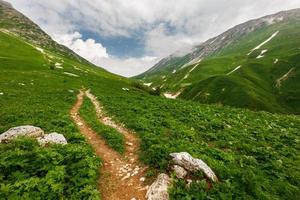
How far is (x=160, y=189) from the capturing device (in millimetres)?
12055

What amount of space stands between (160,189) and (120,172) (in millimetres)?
3327

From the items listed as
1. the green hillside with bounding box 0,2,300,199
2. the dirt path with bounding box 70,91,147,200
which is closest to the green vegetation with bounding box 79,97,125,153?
the green hillside with bounding box 0,2,300,199

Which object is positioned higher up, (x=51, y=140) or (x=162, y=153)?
(x=162, y=153)

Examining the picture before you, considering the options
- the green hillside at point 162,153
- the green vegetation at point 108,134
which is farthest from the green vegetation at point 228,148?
the green vegetation at point 108,134

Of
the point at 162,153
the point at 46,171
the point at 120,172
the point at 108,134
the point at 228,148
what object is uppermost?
the point at 228,148

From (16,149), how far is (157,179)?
336 inches

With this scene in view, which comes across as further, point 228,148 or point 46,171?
point 228,148

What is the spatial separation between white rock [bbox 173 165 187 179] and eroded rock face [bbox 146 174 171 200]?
1.96ft

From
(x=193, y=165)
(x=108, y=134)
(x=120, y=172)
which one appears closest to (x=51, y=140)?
(x=108, y=134)

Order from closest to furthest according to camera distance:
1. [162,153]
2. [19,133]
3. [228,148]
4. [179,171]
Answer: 1. [179,171]
2. [162,153]
3. [19,133]
4. [228,148]

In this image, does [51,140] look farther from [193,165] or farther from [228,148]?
[228,148]

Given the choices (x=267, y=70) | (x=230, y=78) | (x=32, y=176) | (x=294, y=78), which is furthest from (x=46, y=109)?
(x=267, y=70)

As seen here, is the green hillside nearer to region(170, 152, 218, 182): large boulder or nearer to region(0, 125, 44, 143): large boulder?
region(170, 152, 218, 182): large boulder

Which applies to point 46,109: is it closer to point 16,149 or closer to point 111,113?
point 111,113
